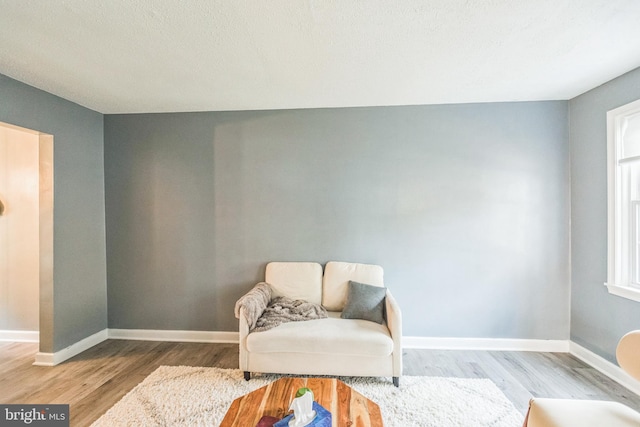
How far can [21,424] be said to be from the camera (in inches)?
71.1

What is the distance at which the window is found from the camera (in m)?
2.38

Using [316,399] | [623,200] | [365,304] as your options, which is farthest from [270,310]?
[623,200]

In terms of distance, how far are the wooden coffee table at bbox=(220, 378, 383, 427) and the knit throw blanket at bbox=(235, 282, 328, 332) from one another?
75 cm

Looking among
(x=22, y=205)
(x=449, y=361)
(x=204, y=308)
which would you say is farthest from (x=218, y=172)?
(x=449, y=361)

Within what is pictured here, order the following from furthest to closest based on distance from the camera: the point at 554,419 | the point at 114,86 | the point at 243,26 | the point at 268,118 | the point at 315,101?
the point at 268,118, the point at 315,101, the point at 114,86, the point at 243,26, the point at 554,419

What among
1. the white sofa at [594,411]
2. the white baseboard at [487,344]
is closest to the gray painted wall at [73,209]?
the white baseboard at [487,344]

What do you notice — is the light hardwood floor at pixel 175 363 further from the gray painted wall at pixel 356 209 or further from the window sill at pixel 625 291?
the window sill at pixel 625 291

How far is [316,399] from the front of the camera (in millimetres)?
1579

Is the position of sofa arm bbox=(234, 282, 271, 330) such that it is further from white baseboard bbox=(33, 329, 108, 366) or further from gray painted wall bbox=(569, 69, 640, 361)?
gray painted wall bbox=(569, 69, 640, 361)

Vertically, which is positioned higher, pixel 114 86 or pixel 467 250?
pixel 114 86

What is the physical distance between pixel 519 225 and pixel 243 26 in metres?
3.21

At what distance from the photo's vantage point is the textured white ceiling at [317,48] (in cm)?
161

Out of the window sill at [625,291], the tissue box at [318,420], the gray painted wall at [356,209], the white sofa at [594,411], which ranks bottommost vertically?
the tissue box at [318,420]

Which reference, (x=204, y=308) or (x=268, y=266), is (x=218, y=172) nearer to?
(x=268, y=266)
